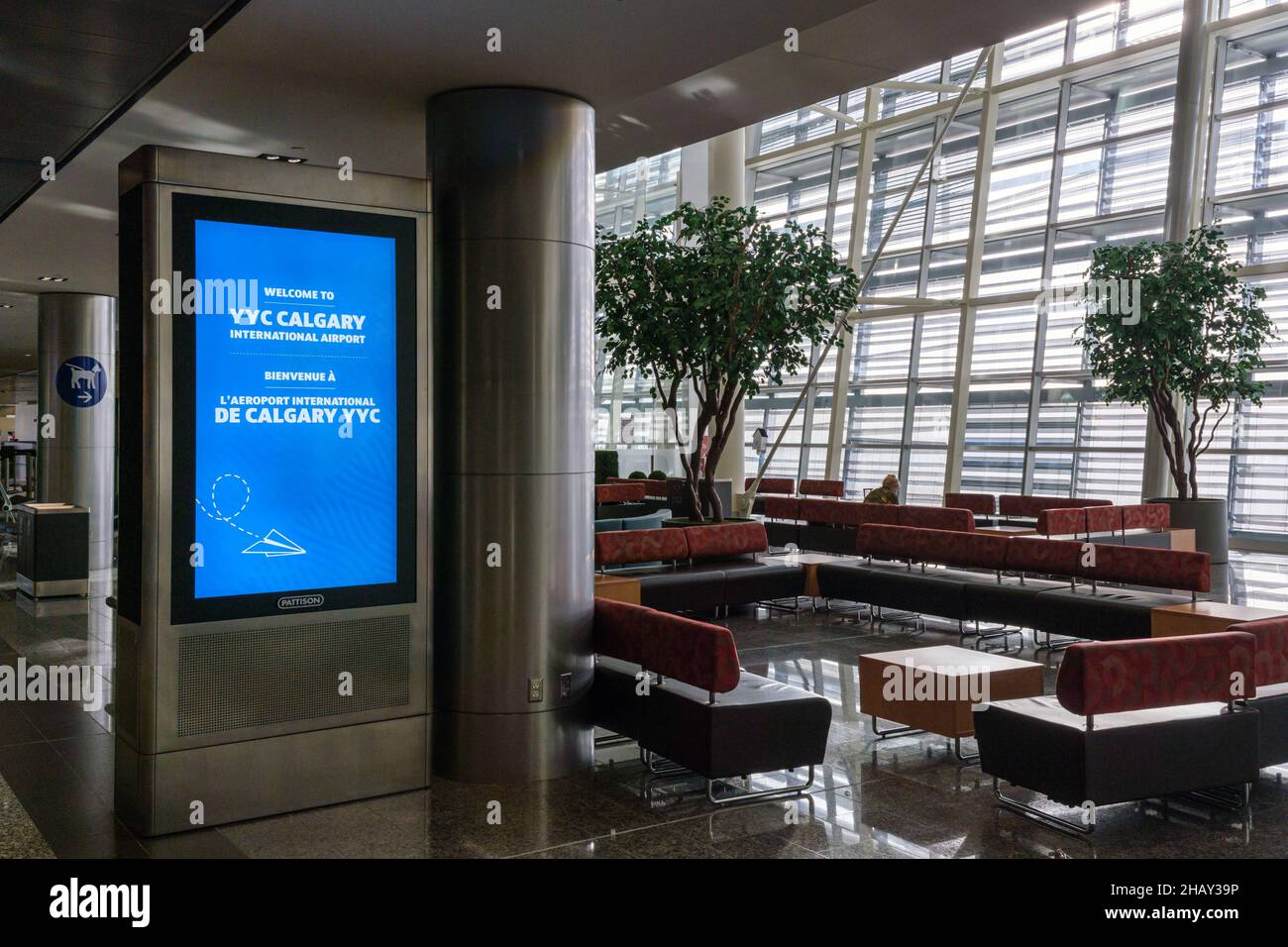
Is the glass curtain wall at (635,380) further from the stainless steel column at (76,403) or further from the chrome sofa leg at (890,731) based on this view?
the chrome sofa leg at (890,731)

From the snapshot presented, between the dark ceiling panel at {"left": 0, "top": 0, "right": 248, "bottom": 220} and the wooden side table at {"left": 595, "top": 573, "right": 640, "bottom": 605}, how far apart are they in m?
5.05

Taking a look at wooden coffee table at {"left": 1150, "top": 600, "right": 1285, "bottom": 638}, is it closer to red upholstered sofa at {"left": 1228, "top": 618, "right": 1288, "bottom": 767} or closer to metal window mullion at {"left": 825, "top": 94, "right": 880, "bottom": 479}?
red upholstered sofa at {"left": 1228, "top": 618, "right": 1288, "bottom": 767}

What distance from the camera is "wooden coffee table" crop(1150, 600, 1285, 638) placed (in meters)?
7.47

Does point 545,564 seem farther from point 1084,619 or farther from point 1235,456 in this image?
point 1235,456

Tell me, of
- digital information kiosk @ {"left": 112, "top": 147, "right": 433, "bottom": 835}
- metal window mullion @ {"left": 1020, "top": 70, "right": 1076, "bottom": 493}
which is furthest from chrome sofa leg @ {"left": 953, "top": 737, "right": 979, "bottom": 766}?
metal window mullion @ {"left": 1020, "top": 70, "right": 1076, "bottom": 493}

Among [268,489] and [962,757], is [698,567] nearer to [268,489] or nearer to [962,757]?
[962,757]

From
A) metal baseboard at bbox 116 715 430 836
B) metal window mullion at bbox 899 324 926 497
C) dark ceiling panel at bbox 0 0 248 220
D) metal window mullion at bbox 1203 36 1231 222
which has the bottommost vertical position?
metal baseboard at bbox 116 715 430 836

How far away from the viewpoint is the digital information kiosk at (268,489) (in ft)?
15.9

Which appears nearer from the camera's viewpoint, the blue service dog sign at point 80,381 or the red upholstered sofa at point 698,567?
the red upholstered sofa at point 698,567

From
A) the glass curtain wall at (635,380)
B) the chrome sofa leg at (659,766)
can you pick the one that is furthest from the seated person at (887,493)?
the glass curtain wall at (635,380)

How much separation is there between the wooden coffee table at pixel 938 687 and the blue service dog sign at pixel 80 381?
1233cm

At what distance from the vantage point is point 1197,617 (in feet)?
24.9

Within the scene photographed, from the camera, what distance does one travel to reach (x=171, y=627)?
4836 mm

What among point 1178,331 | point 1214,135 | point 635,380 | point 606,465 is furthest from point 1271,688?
point 635,380
